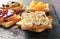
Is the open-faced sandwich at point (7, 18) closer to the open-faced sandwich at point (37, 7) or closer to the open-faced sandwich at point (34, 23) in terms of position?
the open-faced sandwich at point (34, 23)

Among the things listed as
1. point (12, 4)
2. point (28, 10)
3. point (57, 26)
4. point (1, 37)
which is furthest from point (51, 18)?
point (1, 37)

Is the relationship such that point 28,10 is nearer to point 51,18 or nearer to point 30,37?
point 51,18

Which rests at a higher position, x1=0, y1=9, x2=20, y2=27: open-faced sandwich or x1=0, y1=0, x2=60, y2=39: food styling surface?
x1=0, y1=9, x2=20, y2=27: open-faced sandwich

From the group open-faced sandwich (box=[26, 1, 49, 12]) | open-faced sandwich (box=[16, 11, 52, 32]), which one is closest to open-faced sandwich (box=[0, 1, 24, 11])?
open-faced sandwich (box=[26, 1, 49, 12])

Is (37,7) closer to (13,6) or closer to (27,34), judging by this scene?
(13,6)

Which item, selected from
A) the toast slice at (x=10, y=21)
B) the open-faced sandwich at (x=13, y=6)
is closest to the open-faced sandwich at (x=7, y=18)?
the toast slice at (x=10, y=21)

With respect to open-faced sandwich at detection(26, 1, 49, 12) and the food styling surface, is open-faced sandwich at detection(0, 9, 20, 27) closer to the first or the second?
the food styling surface

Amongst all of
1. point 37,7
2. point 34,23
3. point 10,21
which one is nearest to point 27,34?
point 34,23

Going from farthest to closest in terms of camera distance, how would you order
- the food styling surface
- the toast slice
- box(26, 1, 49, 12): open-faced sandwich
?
box(26, 1, 49, 12): open-faced sandwich < the toast slice < the food styling surface
